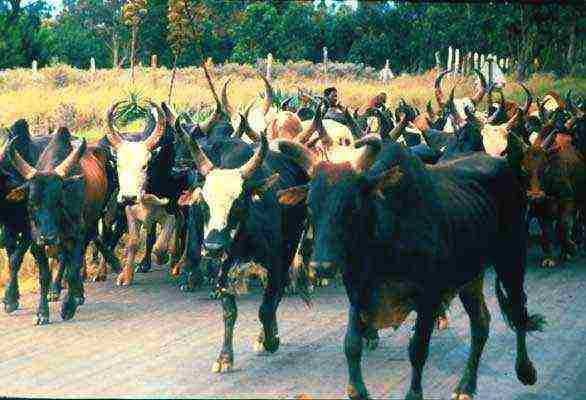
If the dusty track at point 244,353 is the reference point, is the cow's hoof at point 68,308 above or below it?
above

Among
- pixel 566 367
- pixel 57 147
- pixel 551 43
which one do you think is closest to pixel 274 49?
pixel 551 43

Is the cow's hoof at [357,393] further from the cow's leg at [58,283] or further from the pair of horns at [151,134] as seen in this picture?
the pair of horns at [151,134]

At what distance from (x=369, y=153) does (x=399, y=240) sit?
58 cm

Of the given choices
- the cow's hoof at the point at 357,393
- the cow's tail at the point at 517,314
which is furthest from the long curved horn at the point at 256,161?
the cow's hoof at the point at 357,393

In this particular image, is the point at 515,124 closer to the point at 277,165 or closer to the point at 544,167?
the point at 544,167

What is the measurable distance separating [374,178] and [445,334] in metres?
3.44

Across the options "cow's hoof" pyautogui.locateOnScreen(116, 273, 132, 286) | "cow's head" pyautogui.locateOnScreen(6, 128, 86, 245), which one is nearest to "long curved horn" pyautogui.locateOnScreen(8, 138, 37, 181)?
"cow's head" pyautogui.locateOnScreen(6, 128, 86, 245)

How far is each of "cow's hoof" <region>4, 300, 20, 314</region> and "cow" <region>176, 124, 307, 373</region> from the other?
2.46m

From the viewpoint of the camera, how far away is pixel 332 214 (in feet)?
21.1

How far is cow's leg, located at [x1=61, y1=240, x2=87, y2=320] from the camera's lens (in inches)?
417

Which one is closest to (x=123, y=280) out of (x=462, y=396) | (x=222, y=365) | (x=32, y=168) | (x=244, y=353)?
(x=32, y=168)

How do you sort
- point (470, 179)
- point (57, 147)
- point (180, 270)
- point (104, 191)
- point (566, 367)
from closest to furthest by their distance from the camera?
1. point (470, 179)
2. point (566, 367)
3. point (57, 147)
4. point (104, 191)
5. point (180, 270)

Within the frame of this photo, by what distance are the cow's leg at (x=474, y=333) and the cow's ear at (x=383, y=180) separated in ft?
3.84

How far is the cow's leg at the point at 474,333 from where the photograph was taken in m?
7.23
